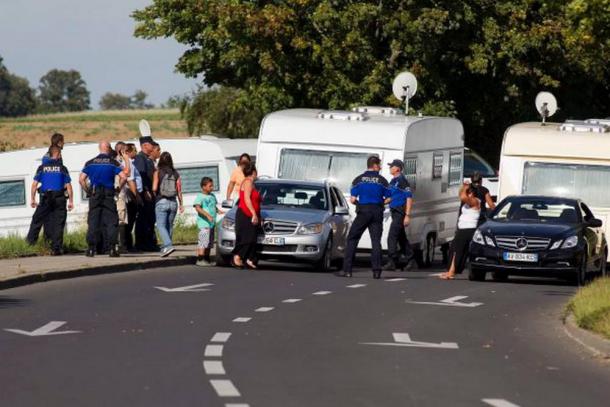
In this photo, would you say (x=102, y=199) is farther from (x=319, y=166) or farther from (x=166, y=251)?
(x=319, y=166)

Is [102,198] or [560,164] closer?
[102,198]

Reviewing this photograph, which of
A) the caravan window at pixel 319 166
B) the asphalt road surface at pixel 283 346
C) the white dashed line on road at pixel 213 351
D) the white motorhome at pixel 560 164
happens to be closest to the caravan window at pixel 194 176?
the caravan window at pixel 319 166

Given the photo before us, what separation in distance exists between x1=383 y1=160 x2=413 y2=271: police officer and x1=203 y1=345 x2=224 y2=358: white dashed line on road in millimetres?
13215

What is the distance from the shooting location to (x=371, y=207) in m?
27.4

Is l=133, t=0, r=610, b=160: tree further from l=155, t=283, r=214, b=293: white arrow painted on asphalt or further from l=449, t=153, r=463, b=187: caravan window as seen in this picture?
l=155, t=283, r=214, b=293: white arrow painted on asphalt

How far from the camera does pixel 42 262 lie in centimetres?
2627

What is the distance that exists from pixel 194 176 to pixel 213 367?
28.7 meters

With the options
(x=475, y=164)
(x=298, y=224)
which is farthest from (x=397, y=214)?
(x=475, y=164)

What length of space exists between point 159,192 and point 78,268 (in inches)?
167

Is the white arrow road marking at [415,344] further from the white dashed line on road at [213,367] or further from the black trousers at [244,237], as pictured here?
the black trousers at [244,237]

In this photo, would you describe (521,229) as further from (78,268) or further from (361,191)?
(78,268)

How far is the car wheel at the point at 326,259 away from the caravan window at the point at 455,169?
6065 millimetres

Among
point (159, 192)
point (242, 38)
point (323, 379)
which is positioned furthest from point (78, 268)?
point (242, 38)

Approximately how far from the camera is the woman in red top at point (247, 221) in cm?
2809
